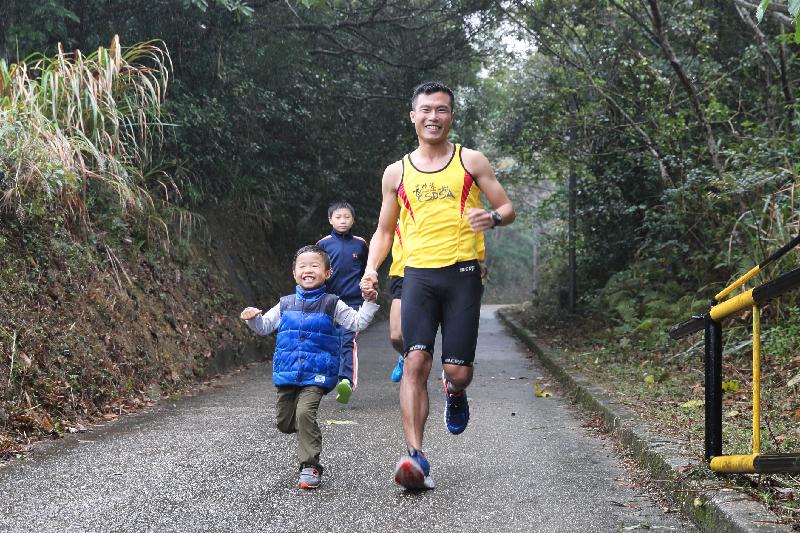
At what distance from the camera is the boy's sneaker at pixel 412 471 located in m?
4.24

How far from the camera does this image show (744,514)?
3473 millimetres

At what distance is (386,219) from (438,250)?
18.5 inches

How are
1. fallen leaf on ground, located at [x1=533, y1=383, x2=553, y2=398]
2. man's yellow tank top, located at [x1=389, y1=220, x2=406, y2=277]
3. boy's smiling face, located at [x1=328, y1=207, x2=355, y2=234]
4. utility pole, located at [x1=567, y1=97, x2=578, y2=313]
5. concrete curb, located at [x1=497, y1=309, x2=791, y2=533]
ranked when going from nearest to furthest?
concrete curb, located at [x1=497, y1=309, x2=791, y2=533] < man's yellow tank top, located at [x1=389, y1=220, x2=406, y2=277] < boy's smiling face, located at [x1=328, y1=207, x2=355, y2=234] < fallen leaf on ground, located at [x1=533, y1=383, x2=553, y2=398] < utility pole, located at [x1=567, y1=97, x2=578, y2=313]

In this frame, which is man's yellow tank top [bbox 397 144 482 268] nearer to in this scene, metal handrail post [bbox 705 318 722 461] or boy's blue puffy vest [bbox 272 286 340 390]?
boy's blue puffy vest [bbox 272 286 340 390]

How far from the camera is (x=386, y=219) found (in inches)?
191

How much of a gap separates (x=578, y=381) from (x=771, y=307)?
81.9 inches

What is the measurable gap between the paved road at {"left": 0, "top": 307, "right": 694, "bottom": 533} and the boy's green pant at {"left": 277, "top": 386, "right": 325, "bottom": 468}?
201 mm

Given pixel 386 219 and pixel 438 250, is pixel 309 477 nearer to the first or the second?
pixel 438 250

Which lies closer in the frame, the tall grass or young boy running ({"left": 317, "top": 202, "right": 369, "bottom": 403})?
the tall grass

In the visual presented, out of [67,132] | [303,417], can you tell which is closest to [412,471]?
[303,417]

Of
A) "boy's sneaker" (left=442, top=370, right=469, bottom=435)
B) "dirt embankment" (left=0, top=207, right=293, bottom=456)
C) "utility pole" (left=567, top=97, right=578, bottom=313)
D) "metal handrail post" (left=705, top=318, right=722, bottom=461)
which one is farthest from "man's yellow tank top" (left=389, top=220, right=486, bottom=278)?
"utility pole" (left=567, top=97, right=578, bottom=313)

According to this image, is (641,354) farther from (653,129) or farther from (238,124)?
(238,124)

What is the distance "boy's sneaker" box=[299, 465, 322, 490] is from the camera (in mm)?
4473

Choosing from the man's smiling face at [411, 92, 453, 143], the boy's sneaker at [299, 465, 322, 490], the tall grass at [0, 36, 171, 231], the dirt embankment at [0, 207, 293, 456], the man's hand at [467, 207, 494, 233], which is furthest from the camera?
the tall grass at [0, 36, 171, 231]
